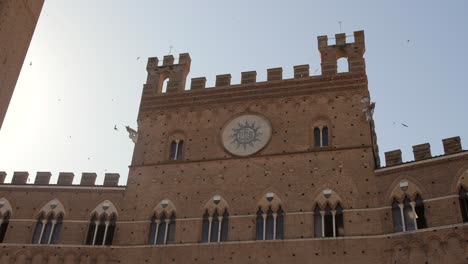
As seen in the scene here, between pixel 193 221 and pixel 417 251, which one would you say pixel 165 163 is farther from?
pixel 417 251

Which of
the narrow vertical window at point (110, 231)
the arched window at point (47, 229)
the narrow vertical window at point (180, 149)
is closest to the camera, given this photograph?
the narrow vertical window at point (110, 231)

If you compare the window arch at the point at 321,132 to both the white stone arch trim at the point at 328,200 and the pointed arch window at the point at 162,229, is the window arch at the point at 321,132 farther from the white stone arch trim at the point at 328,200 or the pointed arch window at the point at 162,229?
the pointed arch window at the point at 162,229

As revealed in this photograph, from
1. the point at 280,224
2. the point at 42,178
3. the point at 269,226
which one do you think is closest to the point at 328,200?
the point at 280,224

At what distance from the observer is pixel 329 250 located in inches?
643

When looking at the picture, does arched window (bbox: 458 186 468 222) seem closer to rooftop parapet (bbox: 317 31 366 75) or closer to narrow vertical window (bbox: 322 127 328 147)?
A: narrow vertical window (bbox: 322 127 328 147)

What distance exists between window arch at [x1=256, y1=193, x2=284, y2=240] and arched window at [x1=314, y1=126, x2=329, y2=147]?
2.35 meters

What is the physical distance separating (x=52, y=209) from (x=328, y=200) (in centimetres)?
927

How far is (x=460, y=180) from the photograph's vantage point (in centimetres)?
1572

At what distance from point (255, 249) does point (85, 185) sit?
6.58 metres

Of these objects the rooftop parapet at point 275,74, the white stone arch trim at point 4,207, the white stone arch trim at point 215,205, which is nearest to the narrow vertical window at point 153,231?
the white stone arch trim at point 215,205

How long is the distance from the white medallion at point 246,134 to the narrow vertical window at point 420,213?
5.36m

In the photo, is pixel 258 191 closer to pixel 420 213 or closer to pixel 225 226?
pixel 225 226

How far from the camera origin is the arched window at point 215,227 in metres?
17.8

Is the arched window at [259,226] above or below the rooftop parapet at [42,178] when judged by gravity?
below
